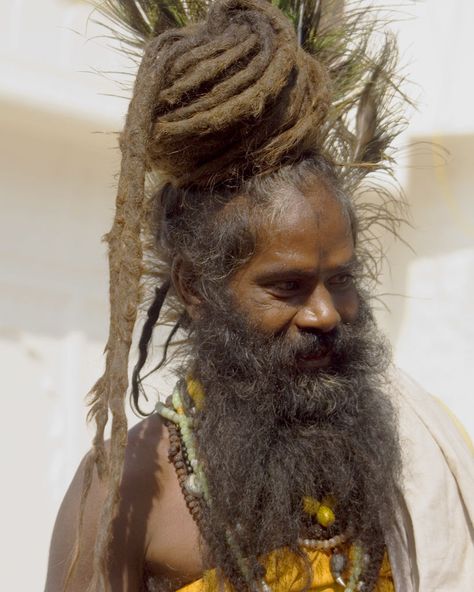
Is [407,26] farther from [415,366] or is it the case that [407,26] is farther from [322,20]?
[322,20]

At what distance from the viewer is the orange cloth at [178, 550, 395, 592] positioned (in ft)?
8.25

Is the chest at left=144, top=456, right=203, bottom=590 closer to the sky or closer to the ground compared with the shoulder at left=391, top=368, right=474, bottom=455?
closer to the ground

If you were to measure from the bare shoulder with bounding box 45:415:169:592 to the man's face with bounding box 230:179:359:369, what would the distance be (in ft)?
1.46

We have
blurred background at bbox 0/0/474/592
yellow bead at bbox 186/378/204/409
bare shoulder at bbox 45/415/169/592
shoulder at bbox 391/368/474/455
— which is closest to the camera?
bare shoulder at bbox 45/415/169/592

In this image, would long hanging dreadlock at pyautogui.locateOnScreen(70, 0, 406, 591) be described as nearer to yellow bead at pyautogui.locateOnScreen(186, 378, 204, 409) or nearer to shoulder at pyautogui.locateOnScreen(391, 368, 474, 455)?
yellow bead at pyautogui.locateOnScreen(186, 378, 204, 409)

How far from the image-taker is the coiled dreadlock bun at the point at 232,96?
8.34 feet

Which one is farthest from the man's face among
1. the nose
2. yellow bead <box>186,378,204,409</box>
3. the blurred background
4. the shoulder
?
the blurred background

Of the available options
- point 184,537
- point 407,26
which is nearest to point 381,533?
point 184,537

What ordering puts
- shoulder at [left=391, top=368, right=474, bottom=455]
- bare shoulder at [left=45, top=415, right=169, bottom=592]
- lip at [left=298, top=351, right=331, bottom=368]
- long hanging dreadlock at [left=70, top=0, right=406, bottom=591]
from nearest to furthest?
1. long hanging dreadlock at [left=70, top=0, right=406, bottom=591]
2. bare shoulder at [left=45, top=415, right=169, bottom=592]
3. lip at [left=298, top=351, right=331, bottom=368]
4. shoulder at [left=391, top=368, right=474, bottom=455]

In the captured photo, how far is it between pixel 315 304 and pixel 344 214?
0.28m

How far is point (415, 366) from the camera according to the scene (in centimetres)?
535

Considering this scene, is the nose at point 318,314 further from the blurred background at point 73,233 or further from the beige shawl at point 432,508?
the blurred background at point 73,233

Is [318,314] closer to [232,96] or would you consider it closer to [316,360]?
[316,360]

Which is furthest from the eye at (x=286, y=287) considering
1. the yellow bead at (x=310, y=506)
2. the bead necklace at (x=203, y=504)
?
the yellow bead at (x=310, y=506)
